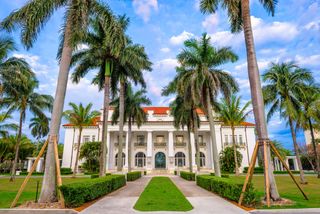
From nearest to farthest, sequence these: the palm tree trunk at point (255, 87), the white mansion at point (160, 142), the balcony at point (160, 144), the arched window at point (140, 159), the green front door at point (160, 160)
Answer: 1. the palm tree trunk at point (255, 87)
2. the white mansion at point (160, 142)
3. the arched window at point (140, 159)
4. the green front door at point (160, 160)
5. the balcony at point (160, 144)

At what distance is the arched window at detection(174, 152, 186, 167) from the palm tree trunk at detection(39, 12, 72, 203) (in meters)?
38.7

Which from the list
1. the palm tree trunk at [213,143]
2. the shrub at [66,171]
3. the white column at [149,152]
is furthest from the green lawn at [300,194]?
the shrub at [66,171]

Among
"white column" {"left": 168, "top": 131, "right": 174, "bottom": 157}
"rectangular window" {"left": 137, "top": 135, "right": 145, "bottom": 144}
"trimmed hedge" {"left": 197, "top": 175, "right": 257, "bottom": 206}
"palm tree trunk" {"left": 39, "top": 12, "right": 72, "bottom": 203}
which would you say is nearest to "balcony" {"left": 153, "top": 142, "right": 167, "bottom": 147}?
"rectangular window" {"left": 137, "top": 135, "right": 145, "bottom": 144}

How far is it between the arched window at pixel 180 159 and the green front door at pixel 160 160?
251 centimetres

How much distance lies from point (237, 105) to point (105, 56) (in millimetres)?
17986

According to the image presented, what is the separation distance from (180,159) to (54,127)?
39.4 m

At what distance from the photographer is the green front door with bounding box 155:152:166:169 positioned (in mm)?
46237

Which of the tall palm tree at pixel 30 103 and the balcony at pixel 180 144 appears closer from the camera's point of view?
the tall palm tree at pixel 30 103

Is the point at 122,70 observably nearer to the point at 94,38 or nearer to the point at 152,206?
the point at 94,38

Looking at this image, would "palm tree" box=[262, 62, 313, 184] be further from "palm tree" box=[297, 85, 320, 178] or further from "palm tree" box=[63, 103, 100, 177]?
"palm tree" box=[63, 103, 100, 177]

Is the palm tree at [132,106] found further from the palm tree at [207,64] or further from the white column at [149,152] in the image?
the white column at [149,152]

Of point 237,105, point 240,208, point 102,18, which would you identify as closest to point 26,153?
point 237,105

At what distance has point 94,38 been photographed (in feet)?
55.6

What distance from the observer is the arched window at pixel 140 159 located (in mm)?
45834
